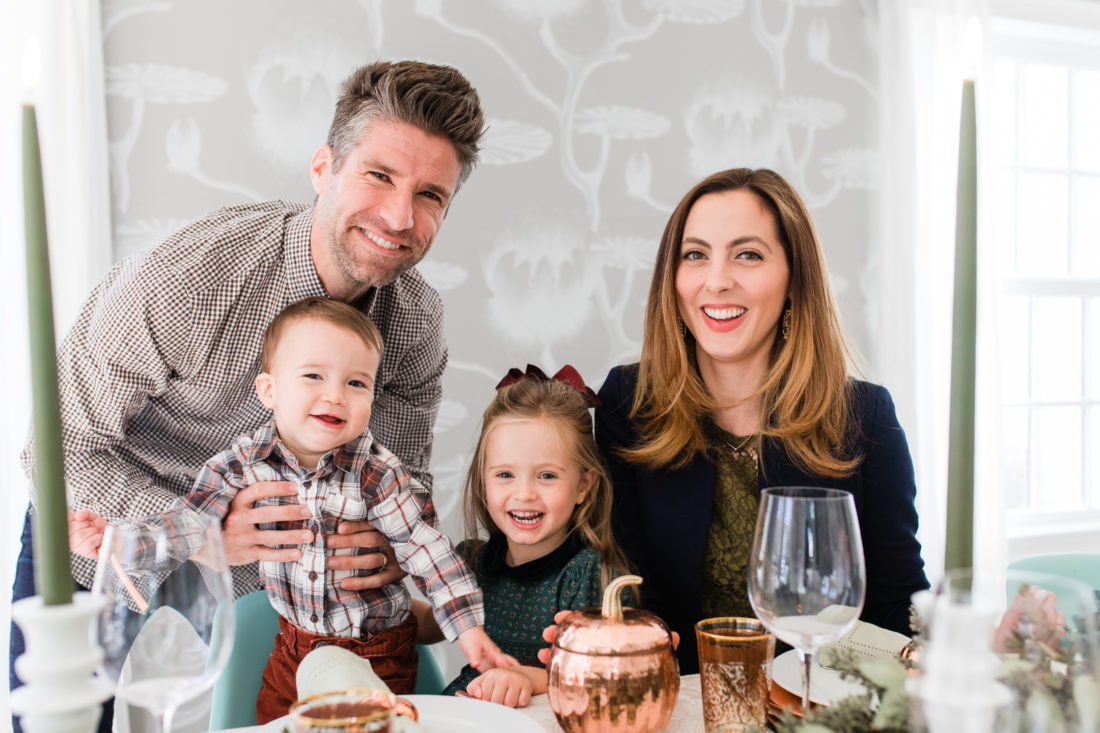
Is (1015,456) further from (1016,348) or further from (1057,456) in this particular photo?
(1016,348)

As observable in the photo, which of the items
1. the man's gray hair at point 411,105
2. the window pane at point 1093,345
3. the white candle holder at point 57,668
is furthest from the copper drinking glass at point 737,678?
the window pane at point 1093,345

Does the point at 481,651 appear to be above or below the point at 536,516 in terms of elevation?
below

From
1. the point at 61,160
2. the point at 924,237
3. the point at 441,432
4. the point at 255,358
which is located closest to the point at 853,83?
the point at 924,237

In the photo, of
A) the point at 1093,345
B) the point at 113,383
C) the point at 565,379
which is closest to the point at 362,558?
the point at 565,379

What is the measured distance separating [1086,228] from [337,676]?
3825 mm

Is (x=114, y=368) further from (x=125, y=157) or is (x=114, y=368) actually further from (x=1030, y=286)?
(x=1030, y=286)

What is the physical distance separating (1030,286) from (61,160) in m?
3.52

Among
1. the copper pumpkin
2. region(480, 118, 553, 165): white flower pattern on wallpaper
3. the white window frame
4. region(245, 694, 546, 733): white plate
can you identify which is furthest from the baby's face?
the white window frame

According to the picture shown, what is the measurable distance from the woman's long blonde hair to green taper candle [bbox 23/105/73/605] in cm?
122

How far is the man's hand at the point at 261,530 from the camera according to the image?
5.08 ft

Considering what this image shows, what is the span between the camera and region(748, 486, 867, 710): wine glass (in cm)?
83

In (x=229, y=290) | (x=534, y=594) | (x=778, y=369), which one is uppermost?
(x=229, y=290)

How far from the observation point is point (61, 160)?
231 cm

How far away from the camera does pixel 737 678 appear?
92cm
